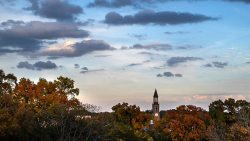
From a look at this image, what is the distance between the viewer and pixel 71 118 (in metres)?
62.7

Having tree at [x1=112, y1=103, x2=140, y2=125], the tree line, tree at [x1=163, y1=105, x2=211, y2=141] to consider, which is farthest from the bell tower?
tree at [x1=163, y1=105, x2=211, y2=141]

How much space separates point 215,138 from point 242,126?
1874 mm

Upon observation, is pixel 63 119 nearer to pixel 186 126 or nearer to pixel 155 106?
pixel 186 126

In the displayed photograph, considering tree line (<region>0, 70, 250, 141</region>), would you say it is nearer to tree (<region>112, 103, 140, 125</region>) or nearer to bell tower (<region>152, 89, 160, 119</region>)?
tree (<region>112, 103, 140, 125</region>)

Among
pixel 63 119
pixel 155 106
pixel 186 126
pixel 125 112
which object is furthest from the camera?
pixel 155 106

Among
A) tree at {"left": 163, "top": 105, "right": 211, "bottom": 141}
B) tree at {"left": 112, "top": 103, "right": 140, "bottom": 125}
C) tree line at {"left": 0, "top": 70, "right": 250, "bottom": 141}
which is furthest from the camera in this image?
tree at {"left": 112, "top": 103, "right": 140, "bottom": 125}

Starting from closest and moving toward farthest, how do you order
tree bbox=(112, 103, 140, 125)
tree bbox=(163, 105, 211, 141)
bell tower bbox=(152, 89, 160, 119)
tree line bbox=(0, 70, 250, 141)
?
tree line bbox=(0, 70, 250, 141), tree bbox=(163, 105, 211, 141), tree bbox=(112, 103, 140, 125), bell tower bbox=(152, 89, 160, 119)

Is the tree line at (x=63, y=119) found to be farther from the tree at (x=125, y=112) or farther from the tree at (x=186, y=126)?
the tree at (x=125, y=112)

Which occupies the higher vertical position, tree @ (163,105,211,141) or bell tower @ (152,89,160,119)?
bell tower @ (152,89,160,119)

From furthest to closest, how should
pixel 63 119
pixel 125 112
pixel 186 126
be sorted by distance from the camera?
pixel 125 112 < pixel 186 126 < pixel 63 119

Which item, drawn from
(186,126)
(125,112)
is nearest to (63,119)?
(186,126)

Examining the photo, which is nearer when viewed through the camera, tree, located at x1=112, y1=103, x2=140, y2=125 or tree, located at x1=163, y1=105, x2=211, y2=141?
tree, located at x1=163, y1=105, x2=211, y2=141

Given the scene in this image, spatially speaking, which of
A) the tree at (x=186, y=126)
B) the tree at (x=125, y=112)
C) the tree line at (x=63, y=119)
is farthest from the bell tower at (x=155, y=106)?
the tree at (x=186, y=126)

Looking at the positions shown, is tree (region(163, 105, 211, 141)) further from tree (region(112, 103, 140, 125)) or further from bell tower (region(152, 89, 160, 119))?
bell tower (region(152, 89, 160, 119))
